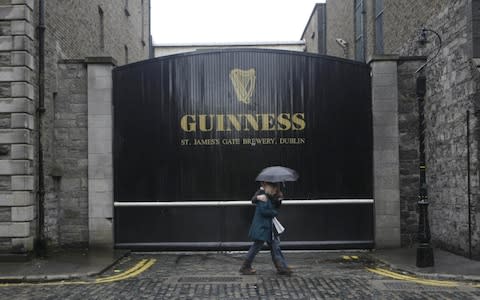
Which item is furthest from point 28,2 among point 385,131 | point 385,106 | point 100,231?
point 385,131

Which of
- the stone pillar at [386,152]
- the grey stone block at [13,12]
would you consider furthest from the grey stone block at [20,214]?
the stone pillar at [386,152]

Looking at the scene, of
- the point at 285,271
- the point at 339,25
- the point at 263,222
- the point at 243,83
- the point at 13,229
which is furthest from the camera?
the point at 339,25

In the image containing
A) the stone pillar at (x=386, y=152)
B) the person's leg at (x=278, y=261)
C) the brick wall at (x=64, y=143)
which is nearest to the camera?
the person's leg at (x=278, y=261)

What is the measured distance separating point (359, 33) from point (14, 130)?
1627cm

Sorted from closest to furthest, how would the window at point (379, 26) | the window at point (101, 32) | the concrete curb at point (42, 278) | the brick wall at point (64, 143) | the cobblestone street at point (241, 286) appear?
1. the cobblestone street at point (241, 286)
2. the concrete curb at point (42, 278)
3. the brick wall at point (64, 143)
4. the window at point (101, 32)
5. the window at point (379, 26)

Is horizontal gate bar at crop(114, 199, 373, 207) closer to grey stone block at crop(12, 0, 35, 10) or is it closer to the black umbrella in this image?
the black umbrella

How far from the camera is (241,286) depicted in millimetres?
9250

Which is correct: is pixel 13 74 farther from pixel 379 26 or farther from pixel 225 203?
pixel 379 26

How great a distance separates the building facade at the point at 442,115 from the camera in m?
11.1

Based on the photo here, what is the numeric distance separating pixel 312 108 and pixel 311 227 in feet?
9.02

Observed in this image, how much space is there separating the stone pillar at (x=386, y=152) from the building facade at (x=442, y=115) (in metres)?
0.05

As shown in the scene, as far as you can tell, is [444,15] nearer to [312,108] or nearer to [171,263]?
[312,108]

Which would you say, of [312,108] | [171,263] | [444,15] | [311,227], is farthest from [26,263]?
[444,15]

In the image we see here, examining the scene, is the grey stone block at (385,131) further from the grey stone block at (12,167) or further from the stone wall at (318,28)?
the stone wall at (318,28)
